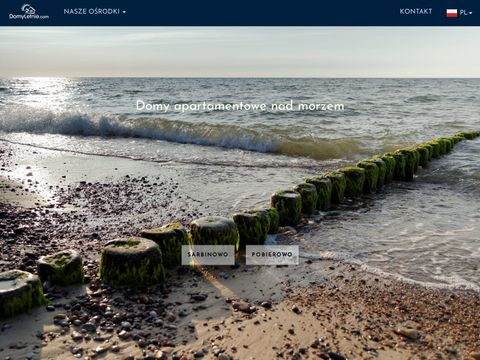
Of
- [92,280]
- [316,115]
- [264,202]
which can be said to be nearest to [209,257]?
[92,280]

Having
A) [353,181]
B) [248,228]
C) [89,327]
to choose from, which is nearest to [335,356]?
[89,327]

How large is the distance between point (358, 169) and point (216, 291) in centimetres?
539

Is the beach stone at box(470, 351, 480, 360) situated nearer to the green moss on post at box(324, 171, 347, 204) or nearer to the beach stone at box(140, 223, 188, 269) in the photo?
the beach stone at box(140, 223, 188, 269)

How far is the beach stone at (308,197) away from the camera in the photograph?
7.86 meters

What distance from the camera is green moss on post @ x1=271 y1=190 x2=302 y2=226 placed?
23.9 feet

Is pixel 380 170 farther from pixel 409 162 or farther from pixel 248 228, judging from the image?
pixel 248 228

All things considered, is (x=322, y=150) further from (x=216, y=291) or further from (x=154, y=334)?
(x=154, y=334)

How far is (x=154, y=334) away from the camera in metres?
4.03

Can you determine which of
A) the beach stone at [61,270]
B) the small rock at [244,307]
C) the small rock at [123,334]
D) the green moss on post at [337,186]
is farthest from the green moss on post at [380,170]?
the small rock at [123,334]

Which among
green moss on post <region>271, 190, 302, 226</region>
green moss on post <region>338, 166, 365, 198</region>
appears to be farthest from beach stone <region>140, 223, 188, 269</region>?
green moss on post <region>338, 166, 365, 198</region>

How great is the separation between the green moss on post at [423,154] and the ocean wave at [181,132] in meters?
2.85

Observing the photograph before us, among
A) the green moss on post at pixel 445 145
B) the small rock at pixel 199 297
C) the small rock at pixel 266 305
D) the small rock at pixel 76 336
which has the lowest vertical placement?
the small rock at pixel 266 305

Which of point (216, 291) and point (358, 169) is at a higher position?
point (358, 169)

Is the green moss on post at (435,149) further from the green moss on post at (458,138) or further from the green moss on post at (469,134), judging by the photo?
the green moss on post at (469,134)
